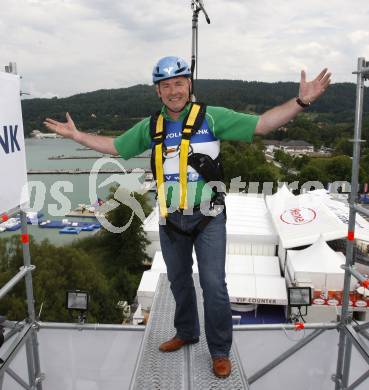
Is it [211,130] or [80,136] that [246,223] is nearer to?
[80,136]

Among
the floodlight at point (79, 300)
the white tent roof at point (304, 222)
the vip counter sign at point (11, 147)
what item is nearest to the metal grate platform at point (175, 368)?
the floodlight at point (79, 300)

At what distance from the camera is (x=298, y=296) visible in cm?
334

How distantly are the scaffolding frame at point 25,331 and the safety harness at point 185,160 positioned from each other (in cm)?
100

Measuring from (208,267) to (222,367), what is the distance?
637 mm

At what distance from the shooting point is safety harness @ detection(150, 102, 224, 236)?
241cm

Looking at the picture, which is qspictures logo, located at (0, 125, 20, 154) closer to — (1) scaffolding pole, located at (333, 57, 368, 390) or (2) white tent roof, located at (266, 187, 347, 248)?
(1) scaffolding pole, located at (333, 57, 368, 390)

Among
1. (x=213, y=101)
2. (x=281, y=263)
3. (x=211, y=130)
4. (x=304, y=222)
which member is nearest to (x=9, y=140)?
(x=211, y=130)

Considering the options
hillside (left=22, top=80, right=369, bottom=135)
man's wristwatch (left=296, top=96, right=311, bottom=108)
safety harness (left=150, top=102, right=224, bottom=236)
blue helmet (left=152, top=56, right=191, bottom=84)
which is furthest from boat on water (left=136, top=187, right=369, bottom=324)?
hillside (left=22, top=80, right=369, bottom=135)

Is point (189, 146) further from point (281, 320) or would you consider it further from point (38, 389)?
point (281, 320)

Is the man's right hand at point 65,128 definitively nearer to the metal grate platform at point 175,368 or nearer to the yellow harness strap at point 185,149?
the yellow harness strap at point 185,149

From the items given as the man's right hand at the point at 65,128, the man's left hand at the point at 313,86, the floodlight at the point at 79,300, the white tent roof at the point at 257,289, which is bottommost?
the white tent roof at the point at 257,289

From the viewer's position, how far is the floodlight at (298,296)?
10.9 feet

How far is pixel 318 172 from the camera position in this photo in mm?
42594

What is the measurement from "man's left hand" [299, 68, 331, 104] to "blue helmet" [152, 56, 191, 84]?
0.69m
